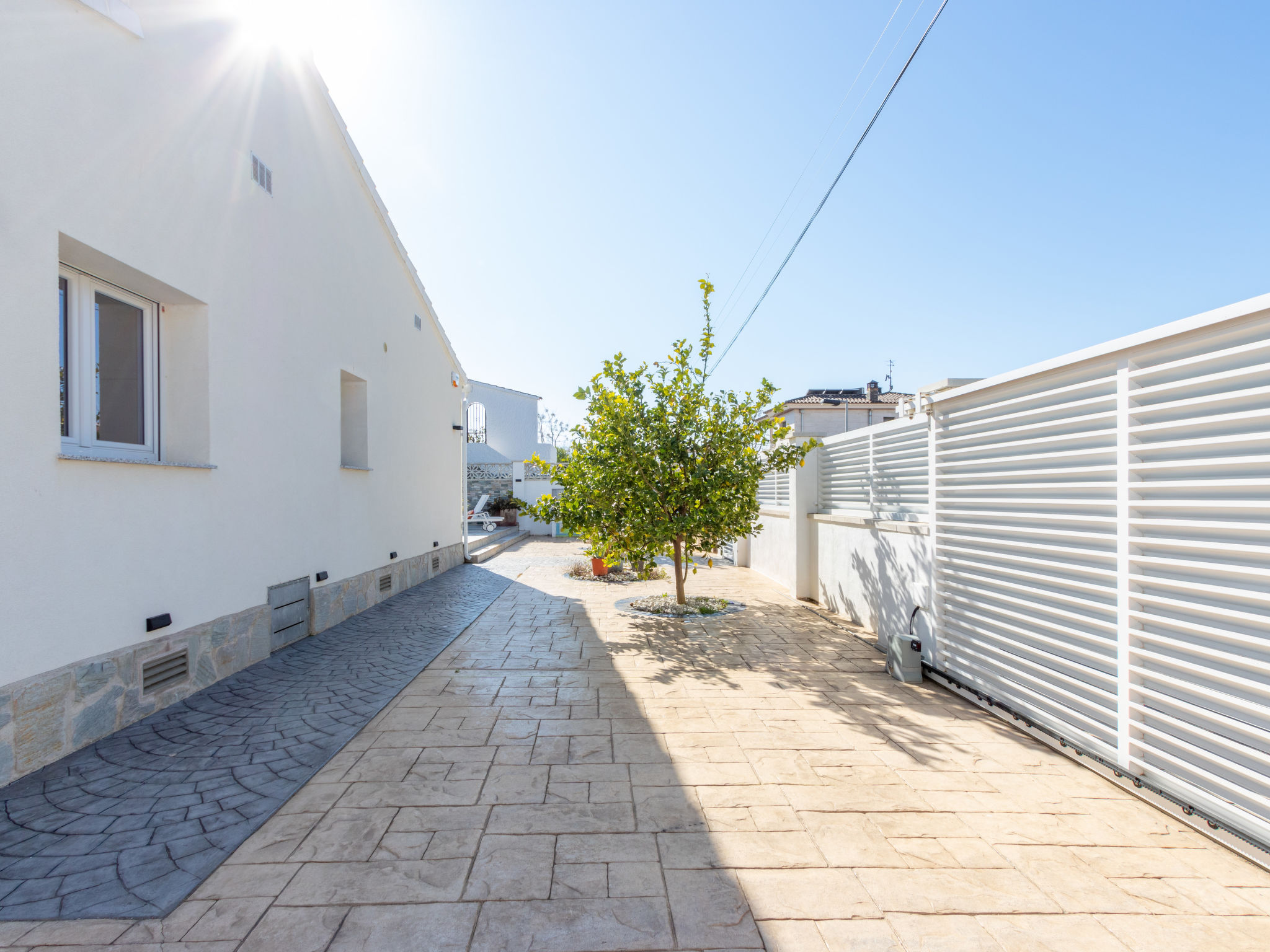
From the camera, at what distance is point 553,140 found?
895cm

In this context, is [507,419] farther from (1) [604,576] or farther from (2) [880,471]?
(2) [880,471]

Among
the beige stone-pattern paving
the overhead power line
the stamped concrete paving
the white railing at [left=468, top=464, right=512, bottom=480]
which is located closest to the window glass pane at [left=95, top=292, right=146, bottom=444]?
the stamped concrete paving

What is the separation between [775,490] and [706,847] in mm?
8172

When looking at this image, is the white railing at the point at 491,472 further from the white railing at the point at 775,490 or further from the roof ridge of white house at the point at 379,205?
the white railing at the point at 775,490

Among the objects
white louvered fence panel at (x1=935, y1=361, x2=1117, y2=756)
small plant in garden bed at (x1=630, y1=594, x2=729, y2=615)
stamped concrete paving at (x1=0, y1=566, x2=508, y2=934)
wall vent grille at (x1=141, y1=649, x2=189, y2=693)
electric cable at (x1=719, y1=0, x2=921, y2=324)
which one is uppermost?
electric cable at (x1=719, y1=0, x2=921, y2=324)

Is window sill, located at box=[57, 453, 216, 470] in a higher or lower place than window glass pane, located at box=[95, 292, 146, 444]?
lower

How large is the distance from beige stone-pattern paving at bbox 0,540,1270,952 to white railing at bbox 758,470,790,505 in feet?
17.6

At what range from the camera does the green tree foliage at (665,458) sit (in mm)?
6922

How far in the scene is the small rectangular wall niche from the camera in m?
7.76

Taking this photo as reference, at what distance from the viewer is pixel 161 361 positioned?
14.7ft

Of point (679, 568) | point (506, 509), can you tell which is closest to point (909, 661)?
point (679, 568)

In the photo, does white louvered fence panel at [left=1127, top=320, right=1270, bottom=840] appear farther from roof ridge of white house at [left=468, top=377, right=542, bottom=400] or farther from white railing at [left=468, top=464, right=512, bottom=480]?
roof ridge of white house at [left=468, top=377, right=542, bottom=400]

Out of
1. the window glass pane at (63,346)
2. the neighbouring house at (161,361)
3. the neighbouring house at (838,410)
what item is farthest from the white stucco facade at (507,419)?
the window glass pane at (63,346)

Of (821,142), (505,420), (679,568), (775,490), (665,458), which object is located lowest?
(679,568)
